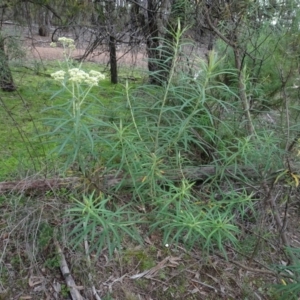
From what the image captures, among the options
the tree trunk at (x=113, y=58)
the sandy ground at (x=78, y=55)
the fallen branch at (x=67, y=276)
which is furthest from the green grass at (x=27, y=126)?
the fallen branch at (x=67, y=276)

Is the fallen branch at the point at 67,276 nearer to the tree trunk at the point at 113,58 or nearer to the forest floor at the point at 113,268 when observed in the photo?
the forest floor at the point at 113,268

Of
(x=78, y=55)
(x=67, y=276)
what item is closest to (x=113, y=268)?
(x=67, y=276)

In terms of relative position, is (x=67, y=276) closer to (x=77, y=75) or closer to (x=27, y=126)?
(x=77, y=75)

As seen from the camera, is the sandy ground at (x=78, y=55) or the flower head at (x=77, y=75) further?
the sandy ground at (x=78, y=55)

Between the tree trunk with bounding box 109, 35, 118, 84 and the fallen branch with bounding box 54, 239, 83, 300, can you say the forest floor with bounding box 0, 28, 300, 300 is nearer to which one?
the fallen branch with bounding box 54, 239, 83, 300

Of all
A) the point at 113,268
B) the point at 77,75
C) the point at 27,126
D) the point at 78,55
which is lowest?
the point at 113,268

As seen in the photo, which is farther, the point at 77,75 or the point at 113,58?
the point at 113,58

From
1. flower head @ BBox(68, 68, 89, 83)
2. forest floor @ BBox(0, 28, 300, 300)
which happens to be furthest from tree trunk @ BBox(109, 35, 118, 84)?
flower head @ BBox(68, 68, 89, 83)

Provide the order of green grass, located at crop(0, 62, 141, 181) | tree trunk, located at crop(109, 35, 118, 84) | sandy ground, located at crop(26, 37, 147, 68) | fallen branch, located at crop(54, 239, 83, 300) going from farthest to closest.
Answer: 1. sandy ground, located at crop(26, 37, 147, 68)
2. tree trunk, located at crop(109, 35, 118, 84)
3. green grass, located at crop(0, 62, 141, 181)
4. fallen branch, located at crop(54, 239, 83, 300)

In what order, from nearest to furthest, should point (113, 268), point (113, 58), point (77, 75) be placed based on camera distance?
point (77, 75) → point (113, 268) → point (113, 58)

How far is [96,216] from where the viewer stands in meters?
1.65

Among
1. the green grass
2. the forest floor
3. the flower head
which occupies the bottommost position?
the forest floor

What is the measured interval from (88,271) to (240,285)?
41.5 inches

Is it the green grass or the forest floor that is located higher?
the green grass
